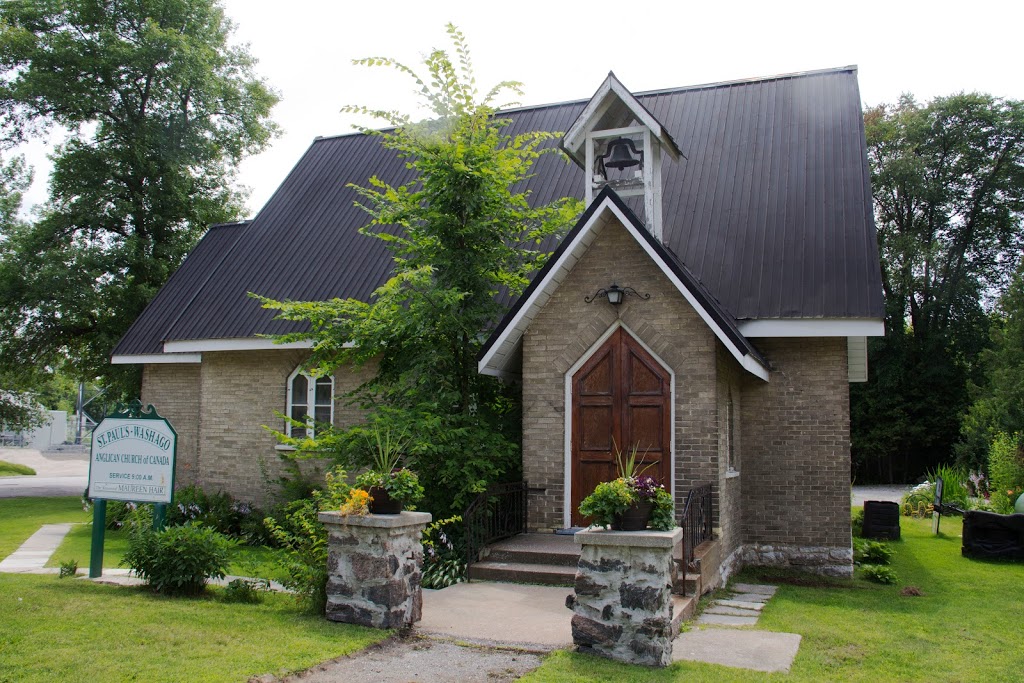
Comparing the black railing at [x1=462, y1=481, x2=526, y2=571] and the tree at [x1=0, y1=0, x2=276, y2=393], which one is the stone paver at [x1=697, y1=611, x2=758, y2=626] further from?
the tree at [x1=0, y1=0, x2=276, y2=393]

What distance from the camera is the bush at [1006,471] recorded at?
17156mm

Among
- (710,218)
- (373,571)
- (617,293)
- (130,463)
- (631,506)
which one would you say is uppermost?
(710,218)

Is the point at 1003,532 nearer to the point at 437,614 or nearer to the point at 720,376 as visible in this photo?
the point at 720,376

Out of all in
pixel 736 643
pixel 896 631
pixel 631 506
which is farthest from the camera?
pixel 896 631

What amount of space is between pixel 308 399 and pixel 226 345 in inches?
74.7

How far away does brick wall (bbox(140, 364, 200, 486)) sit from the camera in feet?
61.0

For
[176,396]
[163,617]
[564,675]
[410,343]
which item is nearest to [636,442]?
[410,343]

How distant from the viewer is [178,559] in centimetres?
862

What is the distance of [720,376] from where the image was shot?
35.8 ft

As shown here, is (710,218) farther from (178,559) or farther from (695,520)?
(178,559)

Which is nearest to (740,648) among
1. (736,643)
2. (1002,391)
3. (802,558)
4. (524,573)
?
(736,643)

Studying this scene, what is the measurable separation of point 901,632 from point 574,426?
15.1 feet

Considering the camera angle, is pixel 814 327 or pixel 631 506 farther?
pixel 814 327

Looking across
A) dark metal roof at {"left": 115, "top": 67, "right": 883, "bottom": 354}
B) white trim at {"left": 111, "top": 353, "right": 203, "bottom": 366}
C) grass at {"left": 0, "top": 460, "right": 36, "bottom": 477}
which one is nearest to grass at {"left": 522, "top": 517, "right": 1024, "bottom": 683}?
dark metal roof at {"left": 115, "top": 67, "right": 883, "bottom": 354}
